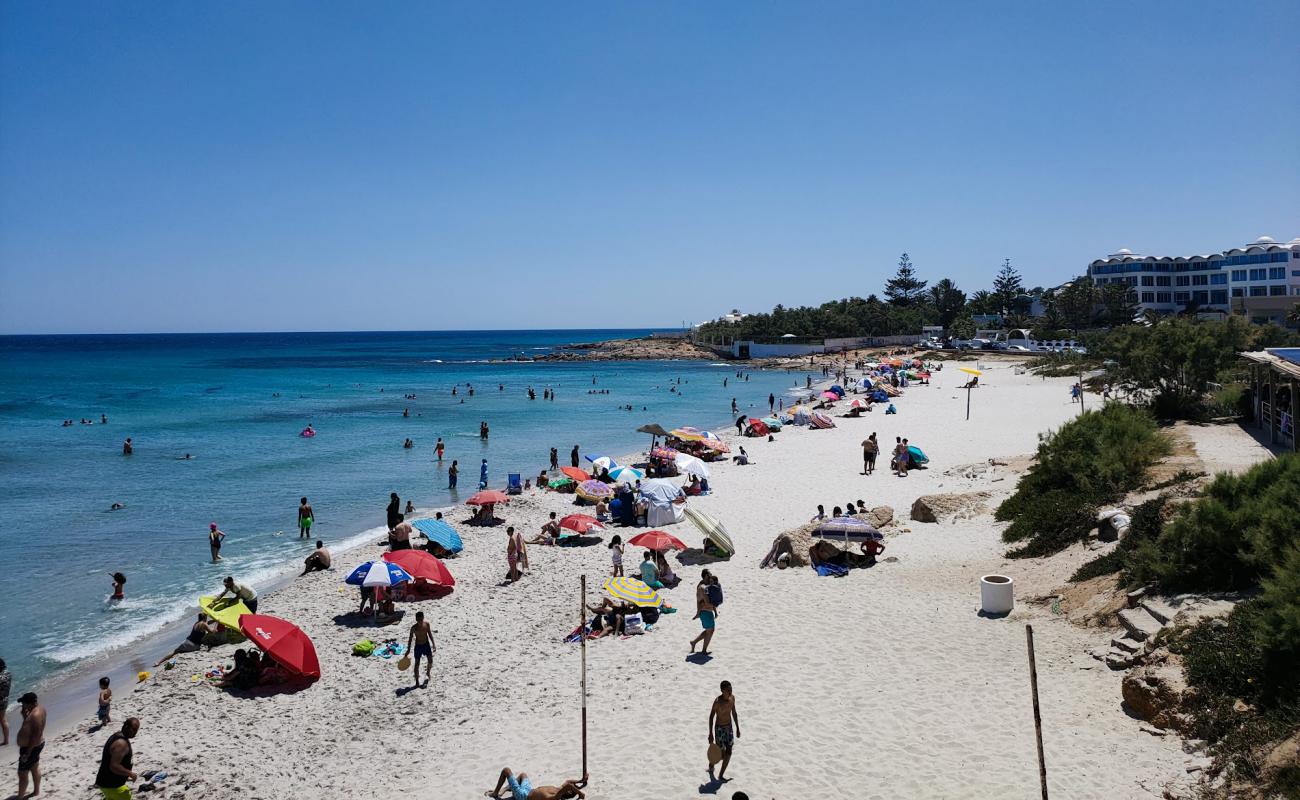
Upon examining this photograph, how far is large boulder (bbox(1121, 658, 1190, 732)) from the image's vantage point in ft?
23.5

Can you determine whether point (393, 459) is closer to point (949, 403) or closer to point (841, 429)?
point (841, 429)

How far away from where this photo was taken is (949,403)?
40344 mm

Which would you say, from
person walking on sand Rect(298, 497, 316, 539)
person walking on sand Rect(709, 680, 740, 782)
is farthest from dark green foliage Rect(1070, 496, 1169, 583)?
person walking on sand Rect(298, 497, 316, 539)

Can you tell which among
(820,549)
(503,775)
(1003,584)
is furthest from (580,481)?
(503,775)

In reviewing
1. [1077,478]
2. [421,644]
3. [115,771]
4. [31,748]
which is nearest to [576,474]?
[421,644]

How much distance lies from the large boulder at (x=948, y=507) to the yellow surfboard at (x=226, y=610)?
12940mm

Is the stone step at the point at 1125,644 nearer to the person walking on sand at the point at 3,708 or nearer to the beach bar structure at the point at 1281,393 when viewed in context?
the beach bar structure at the point at 1281,393

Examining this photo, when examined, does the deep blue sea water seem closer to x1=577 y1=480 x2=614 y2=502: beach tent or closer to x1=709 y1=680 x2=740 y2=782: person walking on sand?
x1=577 y1=480 x2=614 y2=502: beach tent

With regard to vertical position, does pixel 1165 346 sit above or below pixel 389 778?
above

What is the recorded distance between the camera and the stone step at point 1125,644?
8.46 meters

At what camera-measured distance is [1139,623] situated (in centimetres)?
872

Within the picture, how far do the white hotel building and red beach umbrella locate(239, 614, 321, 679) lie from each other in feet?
237

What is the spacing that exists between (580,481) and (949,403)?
24663mm

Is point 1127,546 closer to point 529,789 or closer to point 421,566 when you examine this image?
point 529,789
